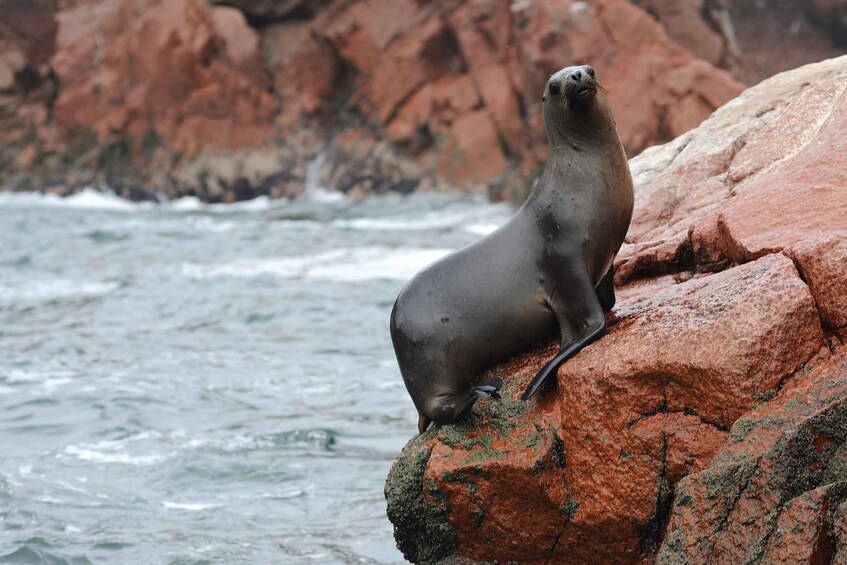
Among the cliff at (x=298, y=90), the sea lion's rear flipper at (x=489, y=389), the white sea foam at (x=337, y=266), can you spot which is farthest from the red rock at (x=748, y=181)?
the cliff at (x=298, y=90)

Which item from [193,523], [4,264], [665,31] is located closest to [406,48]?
[665,31]

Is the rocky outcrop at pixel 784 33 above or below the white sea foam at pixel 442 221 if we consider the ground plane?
above

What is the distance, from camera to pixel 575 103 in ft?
14.8

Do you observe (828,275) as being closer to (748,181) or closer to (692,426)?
(692,426)

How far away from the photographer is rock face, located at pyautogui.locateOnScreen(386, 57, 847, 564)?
341cm

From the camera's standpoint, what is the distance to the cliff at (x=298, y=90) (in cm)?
2566

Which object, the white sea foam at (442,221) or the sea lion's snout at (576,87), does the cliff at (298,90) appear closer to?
the white sea foam at (442,221)

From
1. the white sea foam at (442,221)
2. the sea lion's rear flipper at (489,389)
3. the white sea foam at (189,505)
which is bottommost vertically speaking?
the white sea foam at (442,221)

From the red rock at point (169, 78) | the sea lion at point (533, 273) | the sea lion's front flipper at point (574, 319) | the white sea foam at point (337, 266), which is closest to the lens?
the sea lion's front flipper at point (574, 319)

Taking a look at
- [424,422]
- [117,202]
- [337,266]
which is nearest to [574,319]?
[424,422]

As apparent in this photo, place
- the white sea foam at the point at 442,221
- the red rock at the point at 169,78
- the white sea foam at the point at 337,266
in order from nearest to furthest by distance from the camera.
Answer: the white sea foam at the point at 337,266 < the white sea foam at the point at 442,221 < the red rock at the point at 169,78

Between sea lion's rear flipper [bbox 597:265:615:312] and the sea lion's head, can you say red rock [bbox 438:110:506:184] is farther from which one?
sea lion's rear flipper [bbox 597:265:615:312]

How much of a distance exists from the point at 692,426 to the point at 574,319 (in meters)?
0.67

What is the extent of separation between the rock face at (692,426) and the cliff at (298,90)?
1914cm
